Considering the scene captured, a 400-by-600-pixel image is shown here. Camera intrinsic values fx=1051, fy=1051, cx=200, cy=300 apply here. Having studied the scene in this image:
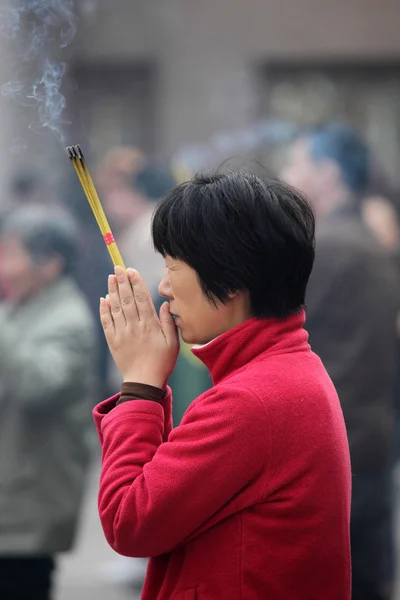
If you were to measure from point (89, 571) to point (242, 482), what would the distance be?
3.70 metres

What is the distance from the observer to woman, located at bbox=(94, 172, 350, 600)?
1634mm

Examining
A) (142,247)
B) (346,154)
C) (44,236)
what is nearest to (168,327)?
(44,236)

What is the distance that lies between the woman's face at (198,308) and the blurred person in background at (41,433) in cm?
159

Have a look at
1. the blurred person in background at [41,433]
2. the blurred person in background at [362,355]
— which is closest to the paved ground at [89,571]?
the blurred person in background at [362,355]

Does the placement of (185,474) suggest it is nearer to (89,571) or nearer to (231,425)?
(231,425)

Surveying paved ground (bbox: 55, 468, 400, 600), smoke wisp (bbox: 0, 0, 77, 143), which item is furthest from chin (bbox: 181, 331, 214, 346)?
paved ground (bbox: 55, 468, 400, 600)

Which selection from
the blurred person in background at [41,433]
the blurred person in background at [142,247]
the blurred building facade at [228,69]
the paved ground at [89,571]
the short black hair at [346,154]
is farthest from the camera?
the blurred building facade at [228,69]

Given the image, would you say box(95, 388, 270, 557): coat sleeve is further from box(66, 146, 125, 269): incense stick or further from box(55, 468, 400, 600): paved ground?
box(55, 468, 400, 600): paved ground

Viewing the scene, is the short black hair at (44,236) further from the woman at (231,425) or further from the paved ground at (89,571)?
the woman at (231,425)

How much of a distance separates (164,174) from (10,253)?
1977 millimetres

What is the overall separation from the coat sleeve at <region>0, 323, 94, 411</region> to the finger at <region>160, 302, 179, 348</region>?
60.7 inches

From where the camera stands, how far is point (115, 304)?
5.91 ft

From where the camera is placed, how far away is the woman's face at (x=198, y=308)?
1.74m

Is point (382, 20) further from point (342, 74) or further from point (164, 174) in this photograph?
point (164, 174)
